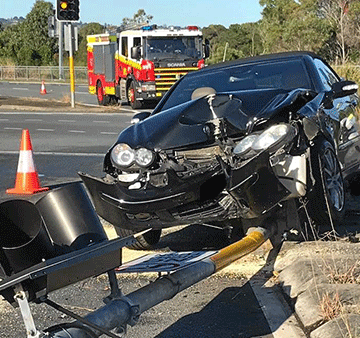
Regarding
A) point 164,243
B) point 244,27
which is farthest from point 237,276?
point 244,27

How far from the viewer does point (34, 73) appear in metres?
63.0

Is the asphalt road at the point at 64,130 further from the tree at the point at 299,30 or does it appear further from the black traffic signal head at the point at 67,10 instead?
the tree at the point at 299,30

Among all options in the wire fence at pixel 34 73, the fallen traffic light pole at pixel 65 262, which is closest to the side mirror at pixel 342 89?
the fallen traffic light pole at pixel 65 262

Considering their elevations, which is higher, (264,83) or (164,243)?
(264,83)

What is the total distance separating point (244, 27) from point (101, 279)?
207 feet

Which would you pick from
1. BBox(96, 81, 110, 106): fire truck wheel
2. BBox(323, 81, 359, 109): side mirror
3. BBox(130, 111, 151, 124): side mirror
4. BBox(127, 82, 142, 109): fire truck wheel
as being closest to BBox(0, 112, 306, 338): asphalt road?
BBox(130, 111, 151, 124): side mirror

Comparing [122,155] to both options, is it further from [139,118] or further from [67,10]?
[67,10]

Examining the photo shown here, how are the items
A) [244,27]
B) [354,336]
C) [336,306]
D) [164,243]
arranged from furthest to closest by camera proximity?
[244,27]
[164,243]
[336,306]
[354,336]

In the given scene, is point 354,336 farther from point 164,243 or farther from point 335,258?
point 164,243

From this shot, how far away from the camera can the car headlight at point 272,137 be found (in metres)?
6.32

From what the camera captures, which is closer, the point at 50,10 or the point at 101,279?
the point at 101,279

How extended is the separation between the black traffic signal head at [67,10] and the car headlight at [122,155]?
18142 mm

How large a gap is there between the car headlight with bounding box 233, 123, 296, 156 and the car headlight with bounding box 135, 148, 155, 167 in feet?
2.23

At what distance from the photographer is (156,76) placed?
28109 millimetres
